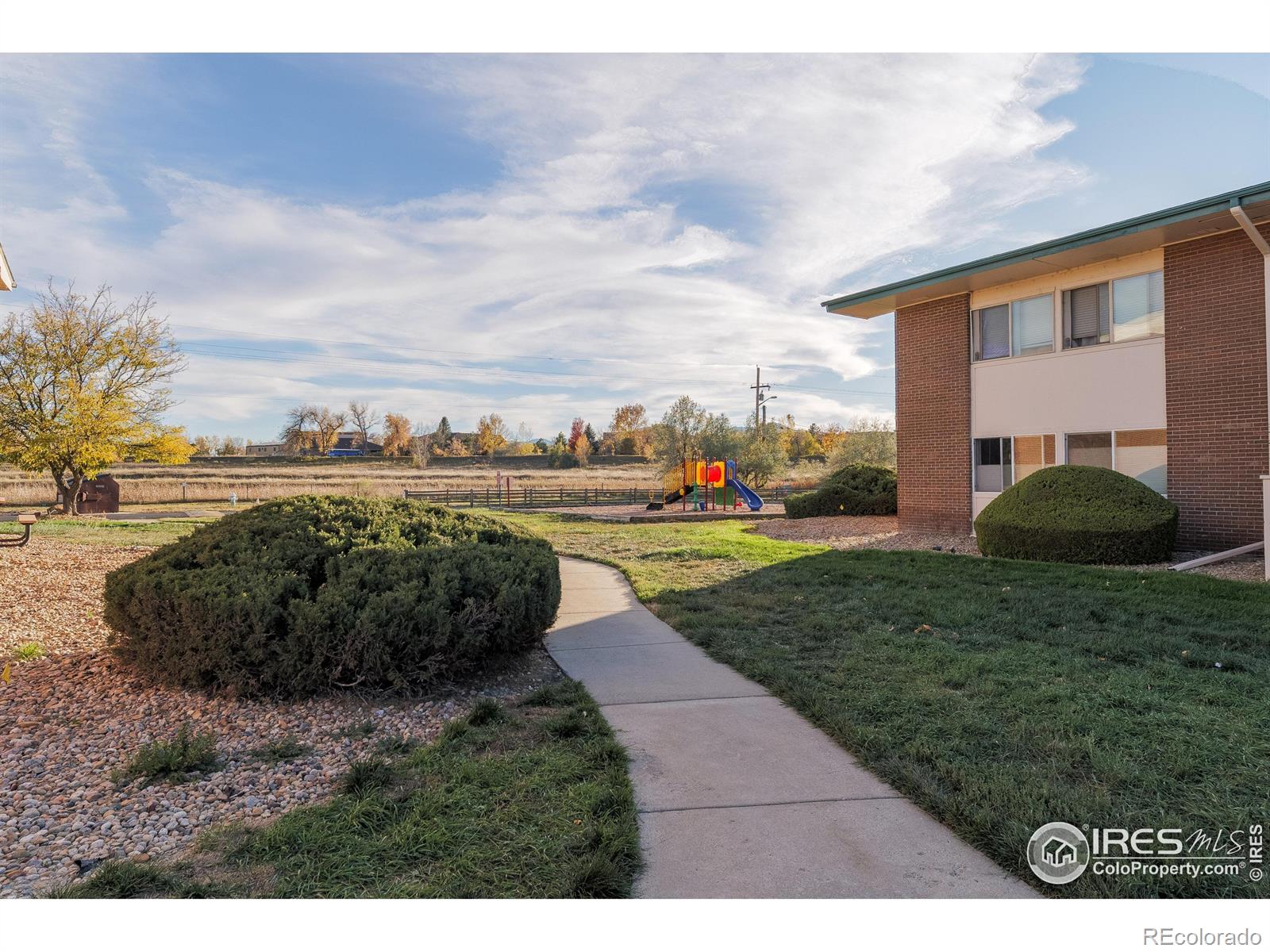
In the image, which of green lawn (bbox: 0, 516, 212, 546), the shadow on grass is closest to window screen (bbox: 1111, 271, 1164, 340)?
the shadow on grass

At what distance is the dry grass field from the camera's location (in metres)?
33.1

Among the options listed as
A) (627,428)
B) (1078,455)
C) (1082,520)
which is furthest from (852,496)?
(627,428)

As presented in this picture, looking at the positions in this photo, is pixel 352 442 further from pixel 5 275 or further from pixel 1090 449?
pixel 1090 449

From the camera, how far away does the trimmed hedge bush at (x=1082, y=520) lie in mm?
10430

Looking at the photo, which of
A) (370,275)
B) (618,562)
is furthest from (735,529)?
(370,275)

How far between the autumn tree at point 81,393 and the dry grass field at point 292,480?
4749 millimetres

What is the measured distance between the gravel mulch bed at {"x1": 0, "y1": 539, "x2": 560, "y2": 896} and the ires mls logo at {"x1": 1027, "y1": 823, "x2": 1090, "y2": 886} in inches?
121

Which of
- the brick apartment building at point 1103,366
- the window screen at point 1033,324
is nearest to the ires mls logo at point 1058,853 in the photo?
the brick apartment building at point 1103,366

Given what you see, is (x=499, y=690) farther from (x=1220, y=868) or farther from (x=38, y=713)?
(x=1220, y=868)

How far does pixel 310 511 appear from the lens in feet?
19.7

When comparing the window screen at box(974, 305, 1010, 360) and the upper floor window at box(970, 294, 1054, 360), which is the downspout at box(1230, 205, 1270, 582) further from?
the window screen at box(974, 305, 1010, 360)

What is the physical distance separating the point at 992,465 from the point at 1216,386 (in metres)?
3.91

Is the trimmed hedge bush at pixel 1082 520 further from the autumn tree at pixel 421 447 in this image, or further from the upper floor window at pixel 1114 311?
the autumn tree at pixel 421 447
